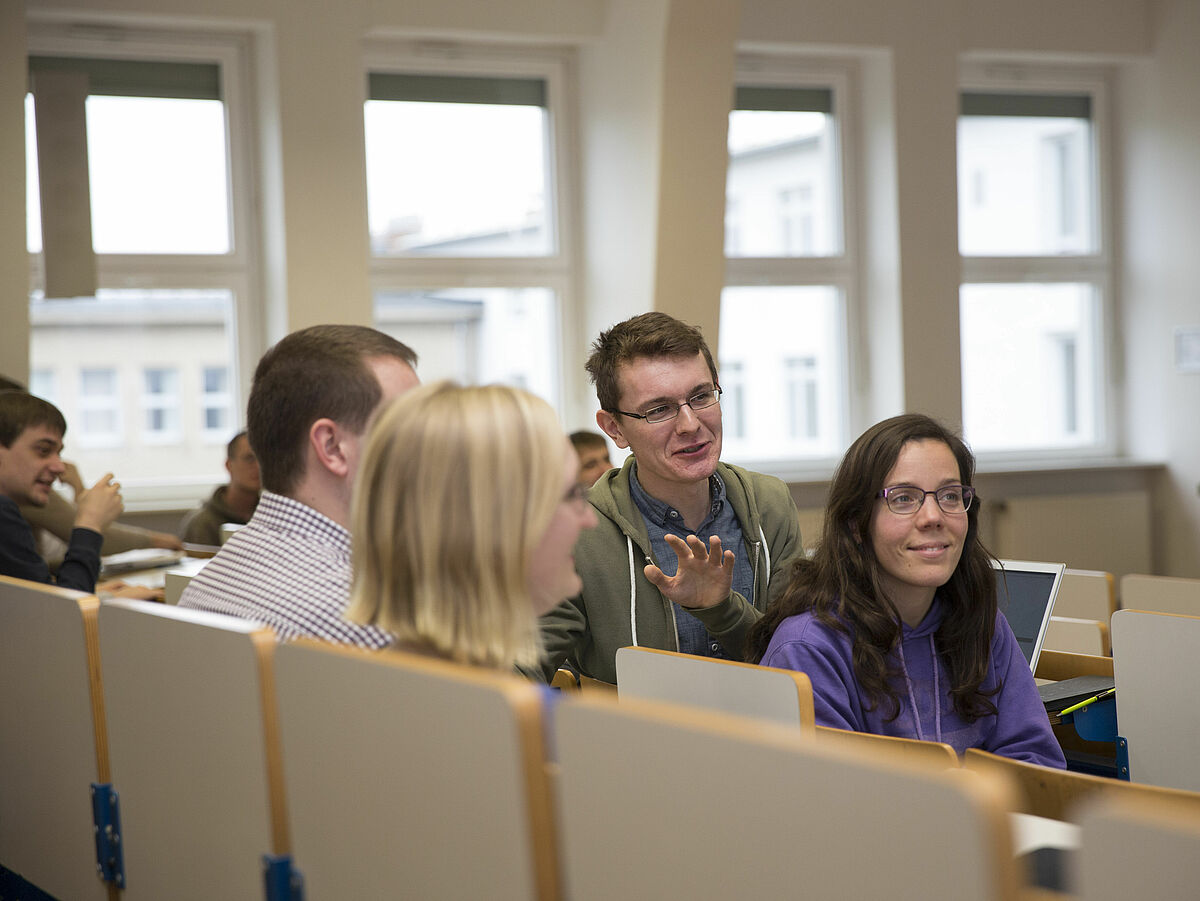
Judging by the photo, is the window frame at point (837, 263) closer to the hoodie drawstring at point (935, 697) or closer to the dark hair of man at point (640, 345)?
the dark hair of man at point (640, 345)

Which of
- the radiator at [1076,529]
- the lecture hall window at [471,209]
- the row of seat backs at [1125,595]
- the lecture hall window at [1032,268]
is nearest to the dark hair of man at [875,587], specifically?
the row of seat backs at [1125,595]

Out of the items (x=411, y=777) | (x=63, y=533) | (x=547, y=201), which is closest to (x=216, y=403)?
(x=63, y=533)

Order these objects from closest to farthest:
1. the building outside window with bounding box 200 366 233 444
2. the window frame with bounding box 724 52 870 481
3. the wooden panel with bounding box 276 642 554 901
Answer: the wooden panel with bounding box 276 642 554 901 < the building outside window with bounding box 200 366 233 444 < the window frame with bounding box 724 52 870 481

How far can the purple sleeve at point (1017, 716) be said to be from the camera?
204 centimetres

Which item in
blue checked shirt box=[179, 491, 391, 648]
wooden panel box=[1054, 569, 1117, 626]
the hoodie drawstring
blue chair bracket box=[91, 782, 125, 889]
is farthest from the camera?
wooden panel box=[1054, 569, 1117, 626]

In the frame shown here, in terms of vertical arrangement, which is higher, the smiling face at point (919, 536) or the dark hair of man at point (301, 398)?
the dark hair of man at point (301, 398)

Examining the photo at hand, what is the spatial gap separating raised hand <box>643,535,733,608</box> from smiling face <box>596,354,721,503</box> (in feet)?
0.73

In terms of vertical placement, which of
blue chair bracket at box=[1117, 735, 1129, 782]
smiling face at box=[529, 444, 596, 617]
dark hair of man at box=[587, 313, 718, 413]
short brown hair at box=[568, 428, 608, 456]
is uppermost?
dark hair of man at box=[587, 313, 718, 413]

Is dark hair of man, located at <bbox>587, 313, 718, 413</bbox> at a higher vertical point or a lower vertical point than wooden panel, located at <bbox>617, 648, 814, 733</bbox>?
higher

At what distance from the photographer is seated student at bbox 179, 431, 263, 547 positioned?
194 inches

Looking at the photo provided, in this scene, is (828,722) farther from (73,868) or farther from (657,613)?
(73,868)

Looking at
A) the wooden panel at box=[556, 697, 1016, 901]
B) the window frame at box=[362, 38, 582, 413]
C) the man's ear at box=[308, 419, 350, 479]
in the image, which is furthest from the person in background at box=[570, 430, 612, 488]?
the wooden panel at box=[556, 697, 1016, 901]

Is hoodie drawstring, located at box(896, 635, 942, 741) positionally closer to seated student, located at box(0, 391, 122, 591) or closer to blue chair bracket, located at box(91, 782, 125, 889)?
blue chair bracket, located at box(91, 782, 125, 889)

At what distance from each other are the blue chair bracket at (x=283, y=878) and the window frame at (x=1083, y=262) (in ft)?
20.6
